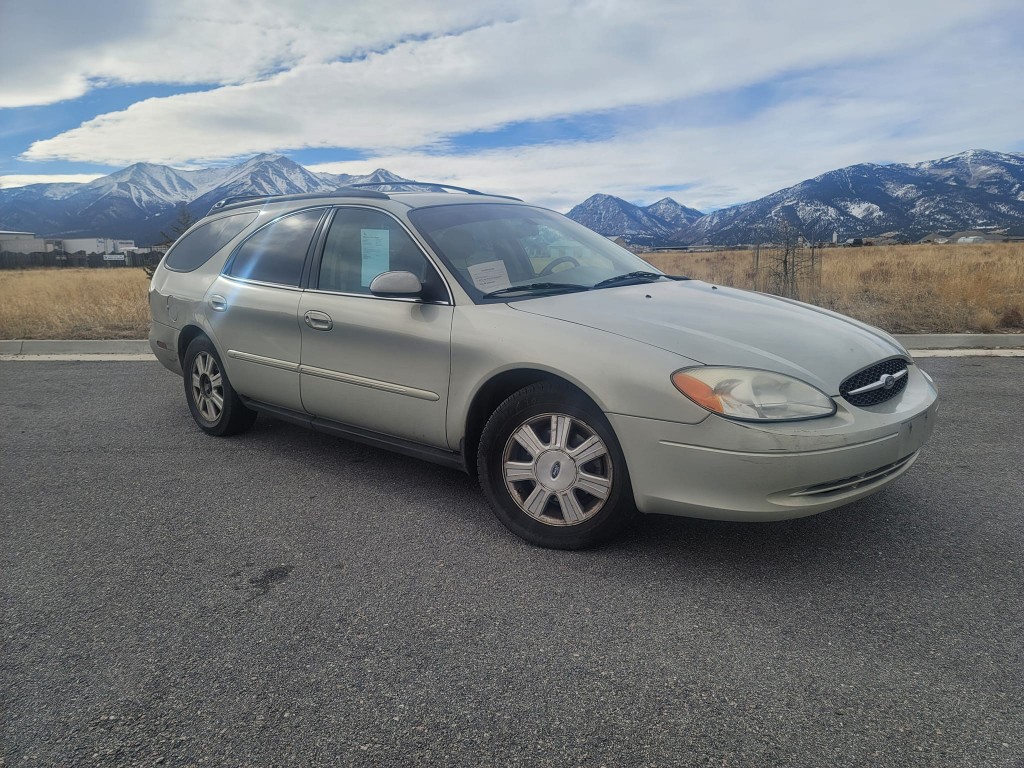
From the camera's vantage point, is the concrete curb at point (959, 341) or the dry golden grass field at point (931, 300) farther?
the dry golden grass field at point (931, 300)

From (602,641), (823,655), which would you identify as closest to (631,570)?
(602,641)

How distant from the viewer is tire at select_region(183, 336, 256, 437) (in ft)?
14.9

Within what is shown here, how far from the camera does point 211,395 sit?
4.68 metres

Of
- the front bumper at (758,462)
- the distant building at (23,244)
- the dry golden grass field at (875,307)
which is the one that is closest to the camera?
the front bumper at (758,462)

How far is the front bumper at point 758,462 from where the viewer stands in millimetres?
2514

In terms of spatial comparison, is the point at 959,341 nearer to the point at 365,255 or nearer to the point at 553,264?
the point at 553,264

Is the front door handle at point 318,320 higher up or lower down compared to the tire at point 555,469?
higher up

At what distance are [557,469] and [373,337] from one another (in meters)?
1.21

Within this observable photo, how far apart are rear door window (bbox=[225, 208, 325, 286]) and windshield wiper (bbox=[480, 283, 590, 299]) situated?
1326 millimetres

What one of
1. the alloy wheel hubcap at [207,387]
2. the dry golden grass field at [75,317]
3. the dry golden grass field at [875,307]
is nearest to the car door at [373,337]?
the alloy wheel hubcap at [207,387]

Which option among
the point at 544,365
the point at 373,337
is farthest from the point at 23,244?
the point at 544,365

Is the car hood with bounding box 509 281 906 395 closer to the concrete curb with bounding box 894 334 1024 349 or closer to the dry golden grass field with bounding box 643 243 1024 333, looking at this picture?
the concrete curb with bounding box 894 334 1024 349

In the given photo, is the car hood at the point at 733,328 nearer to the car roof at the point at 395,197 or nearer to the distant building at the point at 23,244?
the car roof at the point at 395,197

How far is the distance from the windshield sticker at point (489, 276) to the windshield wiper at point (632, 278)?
487 millimetres
